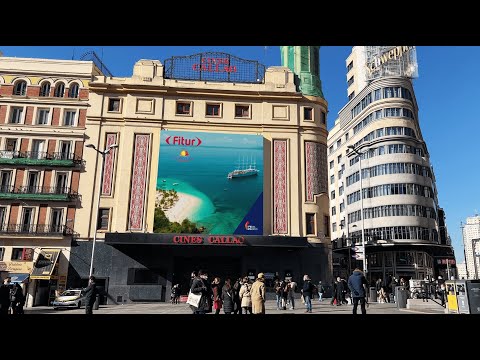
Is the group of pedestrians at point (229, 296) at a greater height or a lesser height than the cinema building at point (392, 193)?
lesser

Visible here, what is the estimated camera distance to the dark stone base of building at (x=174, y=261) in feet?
102

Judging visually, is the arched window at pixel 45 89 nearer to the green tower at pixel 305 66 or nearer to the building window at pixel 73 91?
the building window at pixel 73 91

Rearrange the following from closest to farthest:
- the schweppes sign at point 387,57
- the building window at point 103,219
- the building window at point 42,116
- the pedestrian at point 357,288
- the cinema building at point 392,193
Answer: the pedestrian at point 357,288
the building window at point 103,219
the building window at point 42,116
the cinema building at point 392,193
the schweppes sign at point 387,57

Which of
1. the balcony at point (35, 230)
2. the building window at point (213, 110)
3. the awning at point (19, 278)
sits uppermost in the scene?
the building window at point (213, 110)

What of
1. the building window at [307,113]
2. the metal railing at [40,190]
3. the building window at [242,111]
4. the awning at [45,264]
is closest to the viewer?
the awning at [45,264]

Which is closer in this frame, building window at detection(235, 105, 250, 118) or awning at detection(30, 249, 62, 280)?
awning at detection(30, 249, 62, 280)

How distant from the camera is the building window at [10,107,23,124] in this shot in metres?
34.4

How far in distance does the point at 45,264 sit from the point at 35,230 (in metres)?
2.91

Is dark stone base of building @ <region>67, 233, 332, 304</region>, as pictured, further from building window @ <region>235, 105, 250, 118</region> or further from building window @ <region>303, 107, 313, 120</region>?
building window @ <region>303, 107, 313, 120</region>

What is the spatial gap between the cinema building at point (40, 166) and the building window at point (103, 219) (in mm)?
1914

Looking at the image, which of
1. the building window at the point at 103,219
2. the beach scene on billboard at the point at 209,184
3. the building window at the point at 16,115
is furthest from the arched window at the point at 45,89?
the building window at the point at 103,219

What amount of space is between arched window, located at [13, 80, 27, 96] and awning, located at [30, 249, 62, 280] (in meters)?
13.7

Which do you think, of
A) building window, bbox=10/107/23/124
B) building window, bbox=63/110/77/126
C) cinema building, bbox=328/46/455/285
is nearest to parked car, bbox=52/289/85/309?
building window, bbox=63/110/77/126
